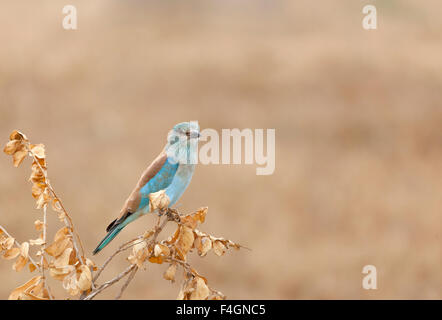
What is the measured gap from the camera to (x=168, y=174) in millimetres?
1264

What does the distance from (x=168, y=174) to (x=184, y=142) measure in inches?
4.4

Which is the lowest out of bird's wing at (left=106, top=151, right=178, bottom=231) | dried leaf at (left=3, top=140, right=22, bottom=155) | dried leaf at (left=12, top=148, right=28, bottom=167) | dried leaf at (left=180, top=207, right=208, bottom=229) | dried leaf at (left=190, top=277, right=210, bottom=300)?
dried leaf at (left=190, top=277, right=210, bottom=300)

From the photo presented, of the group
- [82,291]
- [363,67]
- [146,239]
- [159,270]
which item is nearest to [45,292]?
[82,291]

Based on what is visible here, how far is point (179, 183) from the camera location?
126 cm

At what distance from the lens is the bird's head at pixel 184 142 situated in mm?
1145

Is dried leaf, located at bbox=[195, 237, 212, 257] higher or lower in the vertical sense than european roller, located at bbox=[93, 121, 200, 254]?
lower

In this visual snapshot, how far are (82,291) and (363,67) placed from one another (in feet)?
15.7

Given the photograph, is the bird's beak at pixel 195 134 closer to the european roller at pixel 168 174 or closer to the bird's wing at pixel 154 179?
the european roller at pixel 168 174

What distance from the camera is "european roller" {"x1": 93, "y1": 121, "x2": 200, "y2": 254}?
1161mm

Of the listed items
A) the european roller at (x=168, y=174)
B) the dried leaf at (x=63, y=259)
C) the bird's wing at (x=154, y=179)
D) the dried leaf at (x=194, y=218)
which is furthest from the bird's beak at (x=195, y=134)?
the dried leaf at (x=63, y=259)

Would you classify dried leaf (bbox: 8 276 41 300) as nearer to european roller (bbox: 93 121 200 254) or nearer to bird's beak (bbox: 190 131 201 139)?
european roller (bbox: 93 121 200 254)

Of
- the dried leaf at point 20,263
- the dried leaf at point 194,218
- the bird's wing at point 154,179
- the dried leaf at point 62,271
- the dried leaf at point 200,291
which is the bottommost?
the dried leaf at point 200,291

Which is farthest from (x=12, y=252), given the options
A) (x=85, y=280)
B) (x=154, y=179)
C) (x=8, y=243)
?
(x=154, y=179)

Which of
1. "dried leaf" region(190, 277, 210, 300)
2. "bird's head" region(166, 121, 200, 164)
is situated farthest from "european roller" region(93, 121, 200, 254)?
"dried leaf" region(190, 277, 210, 300)
